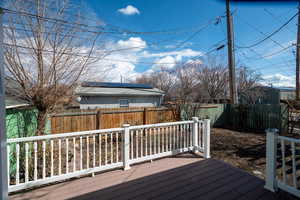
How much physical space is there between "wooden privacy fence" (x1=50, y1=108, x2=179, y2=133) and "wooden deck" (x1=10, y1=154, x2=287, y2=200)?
2633mm

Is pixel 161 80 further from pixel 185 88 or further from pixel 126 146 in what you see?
pixel 126 146

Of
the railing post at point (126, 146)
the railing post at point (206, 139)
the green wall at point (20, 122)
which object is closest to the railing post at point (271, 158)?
the railing post at point (206, 139)

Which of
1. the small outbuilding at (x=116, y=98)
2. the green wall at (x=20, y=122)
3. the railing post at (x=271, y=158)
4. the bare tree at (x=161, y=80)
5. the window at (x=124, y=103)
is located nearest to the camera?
the railing post at (x=271, y=158)

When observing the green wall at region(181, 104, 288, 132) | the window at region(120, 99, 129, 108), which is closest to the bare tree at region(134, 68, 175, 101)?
the window at region(120, 99, 129, 108)

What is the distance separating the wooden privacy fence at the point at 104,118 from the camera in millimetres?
5017

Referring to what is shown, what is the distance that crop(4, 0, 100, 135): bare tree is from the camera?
2.91 meters

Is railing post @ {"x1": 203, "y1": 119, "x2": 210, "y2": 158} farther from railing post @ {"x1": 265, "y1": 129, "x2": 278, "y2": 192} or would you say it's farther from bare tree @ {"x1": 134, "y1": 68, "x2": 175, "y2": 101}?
bare tree @ {"x1": 134, "y1": 68, "x2": 175, "y2": 101}

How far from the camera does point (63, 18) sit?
342 centimetres

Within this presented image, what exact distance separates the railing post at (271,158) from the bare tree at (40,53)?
386 cm

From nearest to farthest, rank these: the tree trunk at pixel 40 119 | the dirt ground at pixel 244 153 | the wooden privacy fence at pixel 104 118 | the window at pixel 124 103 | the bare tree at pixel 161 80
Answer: the tree trunk at pixel 40 119 → the dirt ground at pixel 244 153 → the wooden privacy fence at pixel 104 118 → the window at pixel 124 103 → the bare tree at pixel 161 80

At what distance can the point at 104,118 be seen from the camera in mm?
5684

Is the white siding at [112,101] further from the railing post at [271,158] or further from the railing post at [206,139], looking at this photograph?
the railing post at [271,158]

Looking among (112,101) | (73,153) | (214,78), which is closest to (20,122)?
(73,153)

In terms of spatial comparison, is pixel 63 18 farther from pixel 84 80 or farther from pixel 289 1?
pixel 289 1
